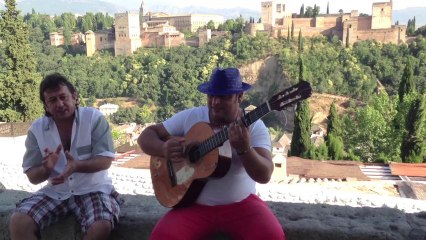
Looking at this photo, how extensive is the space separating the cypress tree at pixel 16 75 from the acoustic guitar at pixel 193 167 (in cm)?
1694

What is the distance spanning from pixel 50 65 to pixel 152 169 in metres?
63.1

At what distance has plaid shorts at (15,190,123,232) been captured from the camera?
2340 mm

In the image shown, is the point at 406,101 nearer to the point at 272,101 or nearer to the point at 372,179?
the point at 372,179

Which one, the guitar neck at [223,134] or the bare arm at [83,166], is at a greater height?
the guitar neck at [223,134]

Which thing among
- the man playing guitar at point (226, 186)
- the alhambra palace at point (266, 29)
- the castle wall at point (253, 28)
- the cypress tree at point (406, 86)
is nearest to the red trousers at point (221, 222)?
the man playing guitar at point (226, 186)

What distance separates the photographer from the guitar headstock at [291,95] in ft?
6.05

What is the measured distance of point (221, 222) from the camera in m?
2.25

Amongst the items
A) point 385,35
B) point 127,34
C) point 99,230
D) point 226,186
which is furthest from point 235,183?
point 127,34

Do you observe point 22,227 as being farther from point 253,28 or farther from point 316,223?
point 253,28

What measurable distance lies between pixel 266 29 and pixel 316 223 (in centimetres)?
6499

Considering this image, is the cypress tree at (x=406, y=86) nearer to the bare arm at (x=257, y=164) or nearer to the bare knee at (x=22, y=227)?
the bare arm at (x=257, y=164)

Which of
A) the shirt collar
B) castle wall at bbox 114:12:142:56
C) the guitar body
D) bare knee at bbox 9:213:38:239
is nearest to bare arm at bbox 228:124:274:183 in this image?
the guitar body

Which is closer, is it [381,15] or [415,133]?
[415,133]

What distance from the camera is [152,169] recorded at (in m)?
2.62
